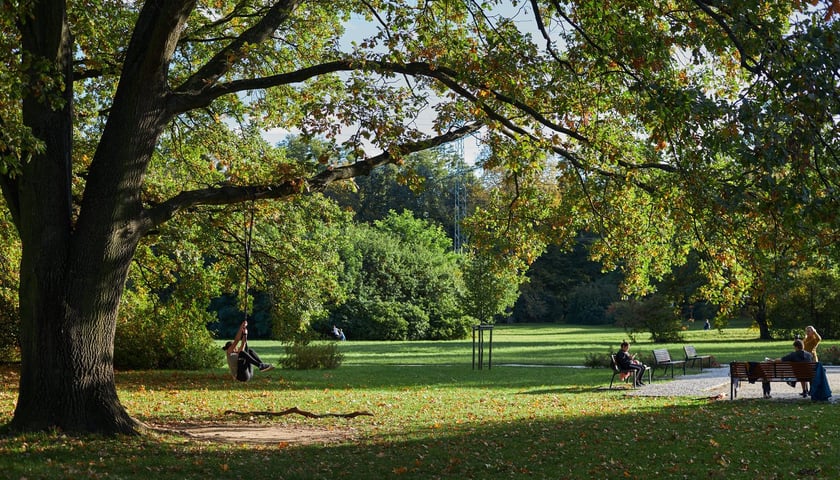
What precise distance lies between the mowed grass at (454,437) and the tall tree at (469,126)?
5.76 ft

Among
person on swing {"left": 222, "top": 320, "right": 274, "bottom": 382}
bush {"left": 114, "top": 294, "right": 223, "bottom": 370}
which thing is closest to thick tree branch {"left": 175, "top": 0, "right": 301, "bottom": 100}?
person on swing {"left": 222, "top": 320, "right": 274, "bottom": 382}

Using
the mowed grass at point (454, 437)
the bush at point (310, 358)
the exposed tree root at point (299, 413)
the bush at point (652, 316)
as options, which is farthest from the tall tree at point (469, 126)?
the bush at point (652, 316)

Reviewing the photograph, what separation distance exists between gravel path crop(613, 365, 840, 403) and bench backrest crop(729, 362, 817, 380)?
0.54m

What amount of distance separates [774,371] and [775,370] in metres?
0.04

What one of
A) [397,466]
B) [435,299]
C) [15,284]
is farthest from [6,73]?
[435,299]

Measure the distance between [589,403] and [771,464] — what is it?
701cm

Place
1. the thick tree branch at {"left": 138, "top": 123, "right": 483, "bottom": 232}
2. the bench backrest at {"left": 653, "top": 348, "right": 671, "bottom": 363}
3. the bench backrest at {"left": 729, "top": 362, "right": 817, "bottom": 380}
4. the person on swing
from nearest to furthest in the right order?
1. the thick tree branch at {"left": 138, "top": 123, "right": 483, "bottom": 232}
2. the person on swing
3. the bench backrest at {"left": 729, "top": 362, "right": 817, "bottom": 380}
4. the bench backrest at {"left": 653, "top": 348, "right": 671, "bottom": 363}

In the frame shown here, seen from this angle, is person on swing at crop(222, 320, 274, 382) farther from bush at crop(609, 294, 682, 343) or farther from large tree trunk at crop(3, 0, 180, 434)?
bush at crop(609, 294, 682, 343)

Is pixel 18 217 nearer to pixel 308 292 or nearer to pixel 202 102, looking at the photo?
pixel 202 102

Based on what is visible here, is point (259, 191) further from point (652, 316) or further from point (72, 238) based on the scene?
point (652, 316)

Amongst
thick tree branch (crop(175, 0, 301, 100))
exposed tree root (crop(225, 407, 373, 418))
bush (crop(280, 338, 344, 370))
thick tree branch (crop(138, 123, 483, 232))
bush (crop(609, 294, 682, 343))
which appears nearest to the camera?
thick tree branch (crop(138, 123, 483, 232))

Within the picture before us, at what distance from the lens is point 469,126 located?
13.1m

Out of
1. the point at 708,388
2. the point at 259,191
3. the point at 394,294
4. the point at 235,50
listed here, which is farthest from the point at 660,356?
the point at 394,294

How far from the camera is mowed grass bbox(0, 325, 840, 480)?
8773 millimetres
